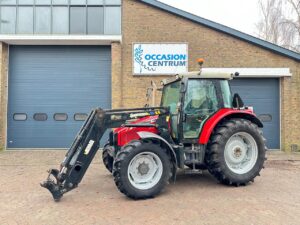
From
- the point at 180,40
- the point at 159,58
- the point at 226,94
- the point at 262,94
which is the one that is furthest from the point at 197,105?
the point at 262,94

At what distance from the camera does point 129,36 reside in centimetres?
1383

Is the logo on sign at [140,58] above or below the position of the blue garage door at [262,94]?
above

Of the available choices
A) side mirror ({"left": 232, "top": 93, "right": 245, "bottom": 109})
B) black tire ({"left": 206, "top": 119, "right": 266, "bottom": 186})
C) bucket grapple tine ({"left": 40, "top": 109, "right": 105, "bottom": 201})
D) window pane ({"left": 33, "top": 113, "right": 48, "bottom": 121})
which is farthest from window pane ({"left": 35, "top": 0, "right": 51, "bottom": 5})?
black tire ({"left": 206, "top": 119, "right": 266, "bottom": 186})

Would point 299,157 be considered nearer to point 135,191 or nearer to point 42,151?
point 135,191

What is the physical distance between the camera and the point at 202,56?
546 inches

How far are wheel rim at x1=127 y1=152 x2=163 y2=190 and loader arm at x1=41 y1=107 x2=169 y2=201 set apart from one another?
0.83 m

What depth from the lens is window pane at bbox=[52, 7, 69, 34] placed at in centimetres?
1380

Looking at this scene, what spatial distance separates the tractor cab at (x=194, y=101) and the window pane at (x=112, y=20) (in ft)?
23.6

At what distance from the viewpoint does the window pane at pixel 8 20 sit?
1375cm

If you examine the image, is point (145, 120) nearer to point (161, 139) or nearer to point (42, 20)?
point (161, 139)

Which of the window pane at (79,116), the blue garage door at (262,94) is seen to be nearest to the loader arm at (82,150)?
the window pane at (79,116)

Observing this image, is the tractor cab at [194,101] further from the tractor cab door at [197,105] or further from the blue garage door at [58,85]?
the blue garage door at [58,85]

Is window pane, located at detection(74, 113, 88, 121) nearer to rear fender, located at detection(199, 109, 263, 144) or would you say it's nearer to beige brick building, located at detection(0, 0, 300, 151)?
beige brick building, located at detection(0, 0, 300, 151)

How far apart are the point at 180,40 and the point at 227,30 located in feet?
6.61
